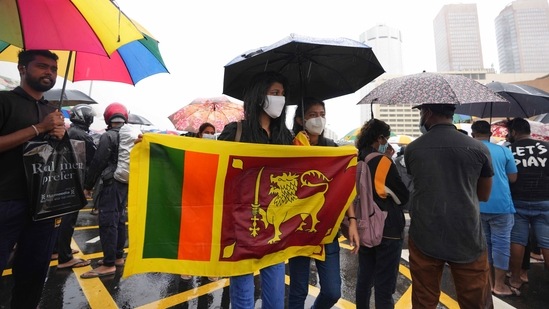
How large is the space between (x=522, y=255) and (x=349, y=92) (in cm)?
300

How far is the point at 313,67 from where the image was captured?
10.0 feet

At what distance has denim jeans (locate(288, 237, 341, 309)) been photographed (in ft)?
7.58

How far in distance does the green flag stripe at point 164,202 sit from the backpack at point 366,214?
1376 millimetres

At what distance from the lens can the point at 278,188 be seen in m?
2.19

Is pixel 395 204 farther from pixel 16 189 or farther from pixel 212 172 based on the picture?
pixel 16 189

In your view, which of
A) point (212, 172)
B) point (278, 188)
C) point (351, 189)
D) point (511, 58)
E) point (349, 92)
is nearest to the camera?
point (212, 172)

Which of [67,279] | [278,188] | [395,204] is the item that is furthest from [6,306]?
[395,204]

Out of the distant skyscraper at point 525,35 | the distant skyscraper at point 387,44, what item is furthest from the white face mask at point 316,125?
the distant skyscraper at point 525,35

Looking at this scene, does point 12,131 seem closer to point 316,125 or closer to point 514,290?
point 316,125

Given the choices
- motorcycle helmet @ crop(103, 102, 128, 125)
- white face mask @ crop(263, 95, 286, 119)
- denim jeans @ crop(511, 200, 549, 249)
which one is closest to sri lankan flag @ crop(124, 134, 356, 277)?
white face mask @ crop(263, 95, 286, 119)

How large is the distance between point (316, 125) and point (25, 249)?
2.49 meters

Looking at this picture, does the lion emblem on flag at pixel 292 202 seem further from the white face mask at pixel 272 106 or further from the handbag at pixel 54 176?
the handbag at pixel 54 176

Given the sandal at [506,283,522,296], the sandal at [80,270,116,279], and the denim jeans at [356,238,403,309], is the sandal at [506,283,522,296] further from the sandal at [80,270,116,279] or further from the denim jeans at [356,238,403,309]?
the sandal at [80,270,116,279]

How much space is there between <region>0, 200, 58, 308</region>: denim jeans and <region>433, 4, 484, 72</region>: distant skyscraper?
15283 cm
